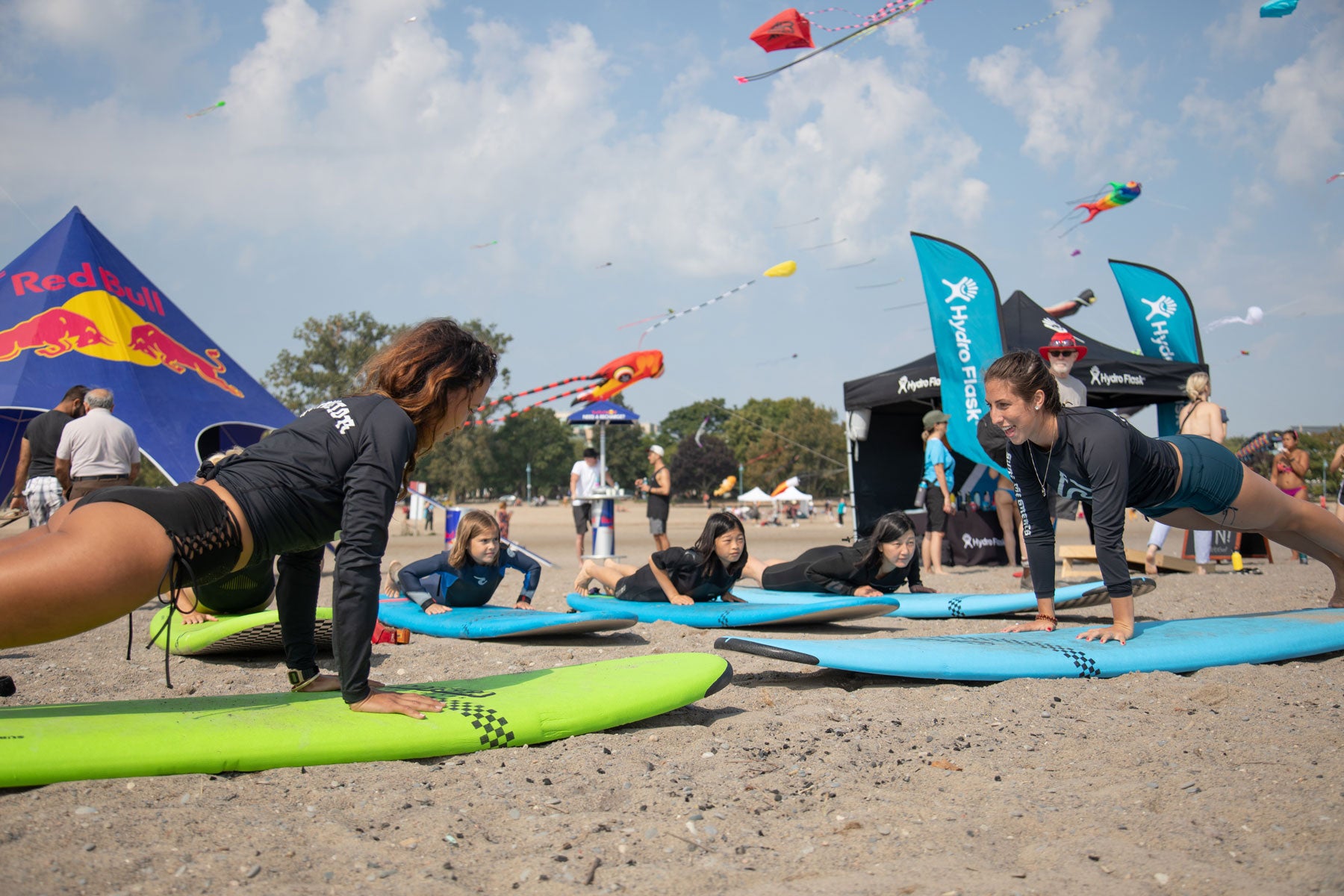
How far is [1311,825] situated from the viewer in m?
1.98

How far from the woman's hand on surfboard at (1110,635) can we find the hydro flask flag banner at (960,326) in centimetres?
496

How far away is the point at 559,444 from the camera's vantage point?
58438mm

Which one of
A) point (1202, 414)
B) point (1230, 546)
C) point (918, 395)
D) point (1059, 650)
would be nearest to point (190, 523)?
point (1059, 650)

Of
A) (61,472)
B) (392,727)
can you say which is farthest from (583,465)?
(392,727)

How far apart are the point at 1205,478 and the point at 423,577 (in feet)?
14.1

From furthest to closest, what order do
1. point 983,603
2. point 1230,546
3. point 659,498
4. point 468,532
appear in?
point 659,498, point 1230,546, point 983,603, point 468,532

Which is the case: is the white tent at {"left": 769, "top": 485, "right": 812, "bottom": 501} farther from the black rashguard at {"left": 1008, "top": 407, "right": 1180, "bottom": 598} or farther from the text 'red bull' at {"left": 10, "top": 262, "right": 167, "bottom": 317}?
the black rashguard at {"left": 1008, "top": 407, "right": 1180, "bottom": 598}

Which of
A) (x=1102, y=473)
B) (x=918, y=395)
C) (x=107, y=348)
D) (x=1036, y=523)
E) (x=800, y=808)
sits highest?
(x=107, y=348)

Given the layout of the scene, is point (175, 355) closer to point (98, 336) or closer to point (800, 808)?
point (98, 336)

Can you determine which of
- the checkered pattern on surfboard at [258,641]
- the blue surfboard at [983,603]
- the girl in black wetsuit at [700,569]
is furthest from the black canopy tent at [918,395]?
the checkered pattern on surfboard at [258,641]

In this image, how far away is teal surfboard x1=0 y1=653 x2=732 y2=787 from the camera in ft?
7.18

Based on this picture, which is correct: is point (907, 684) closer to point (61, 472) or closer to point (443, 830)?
point (443, 830)

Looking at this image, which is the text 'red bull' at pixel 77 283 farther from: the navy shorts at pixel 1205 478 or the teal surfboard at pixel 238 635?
the navy shorts at pixel 1205 478

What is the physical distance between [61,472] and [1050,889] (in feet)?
22.3
